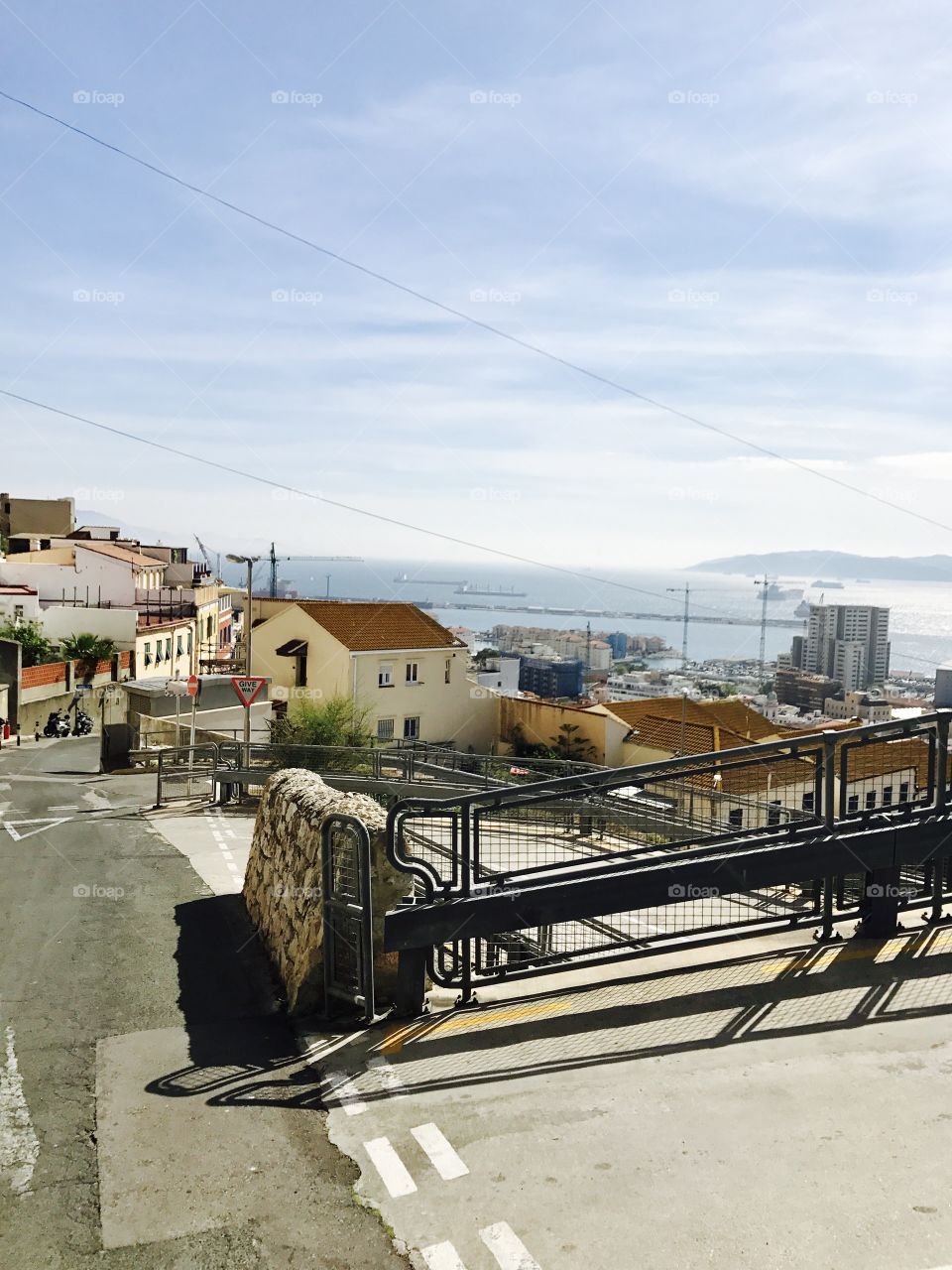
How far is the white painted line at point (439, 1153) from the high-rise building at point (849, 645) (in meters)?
74.8

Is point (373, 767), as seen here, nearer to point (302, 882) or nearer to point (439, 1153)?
point (302, 882)

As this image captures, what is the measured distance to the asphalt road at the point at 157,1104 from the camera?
4.32 m

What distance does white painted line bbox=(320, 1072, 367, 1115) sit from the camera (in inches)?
216

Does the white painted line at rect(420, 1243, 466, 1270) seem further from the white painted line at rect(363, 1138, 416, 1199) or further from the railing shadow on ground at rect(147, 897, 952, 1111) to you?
the railing shadow on ground at rect(147, 897, 952, 1111)

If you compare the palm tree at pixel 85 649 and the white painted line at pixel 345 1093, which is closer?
the white painted line at pixel 345 1093

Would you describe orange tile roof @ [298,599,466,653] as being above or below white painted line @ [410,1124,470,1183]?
above

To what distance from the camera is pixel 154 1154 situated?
5020mm

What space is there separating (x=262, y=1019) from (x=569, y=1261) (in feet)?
11.6

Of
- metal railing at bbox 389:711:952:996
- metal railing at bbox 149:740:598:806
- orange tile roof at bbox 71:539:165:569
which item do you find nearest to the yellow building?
orange tile roof at bbox 71:539:165:569

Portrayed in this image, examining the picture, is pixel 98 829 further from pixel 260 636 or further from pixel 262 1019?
pixel 260 636

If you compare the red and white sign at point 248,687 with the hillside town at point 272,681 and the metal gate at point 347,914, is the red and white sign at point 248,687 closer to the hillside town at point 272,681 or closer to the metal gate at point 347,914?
the hillside town at point 272,681

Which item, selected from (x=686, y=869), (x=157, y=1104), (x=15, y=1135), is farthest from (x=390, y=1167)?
(x=686, y=869)

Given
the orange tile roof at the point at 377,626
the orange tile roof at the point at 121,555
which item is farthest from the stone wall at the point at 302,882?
the orange tile roof at the point at 121,555

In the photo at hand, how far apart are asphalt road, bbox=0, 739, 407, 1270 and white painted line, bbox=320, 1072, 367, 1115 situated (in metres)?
0.12
